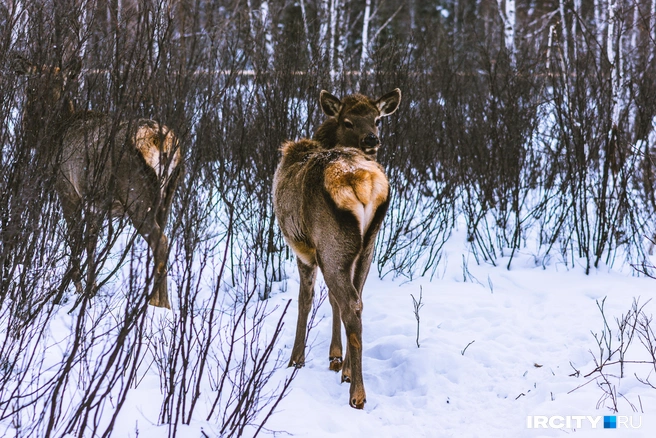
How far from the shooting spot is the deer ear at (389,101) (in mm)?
5637

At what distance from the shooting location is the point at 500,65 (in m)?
9.09

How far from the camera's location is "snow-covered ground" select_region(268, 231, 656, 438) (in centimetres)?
409

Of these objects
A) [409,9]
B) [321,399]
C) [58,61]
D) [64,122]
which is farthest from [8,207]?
[409,9]

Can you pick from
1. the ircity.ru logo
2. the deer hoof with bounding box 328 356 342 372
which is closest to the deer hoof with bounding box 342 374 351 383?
the deer hoof with bounding box 328 356 342 372

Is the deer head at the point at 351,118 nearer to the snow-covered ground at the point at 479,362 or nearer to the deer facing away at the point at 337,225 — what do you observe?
the deer facing away at the point at 337,225

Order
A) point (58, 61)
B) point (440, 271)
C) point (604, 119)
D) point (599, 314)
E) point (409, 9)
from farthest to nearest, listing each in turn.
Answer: point (409, 9) < point (604, 119) < point (440, 271) < point (599, 314) < point (58, 61)

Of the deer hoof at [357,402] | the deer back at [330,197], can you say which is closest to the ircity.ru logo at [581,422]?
the deer hoof at [357,402]

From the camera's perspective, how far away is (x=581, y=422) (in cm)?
399

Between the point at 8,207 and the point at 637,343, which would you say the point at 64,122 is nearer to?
the point at 8,207

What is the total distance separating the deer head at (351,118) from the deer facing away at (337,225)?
298mm

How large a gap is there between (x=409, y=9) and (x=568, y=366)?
3103 centimetres

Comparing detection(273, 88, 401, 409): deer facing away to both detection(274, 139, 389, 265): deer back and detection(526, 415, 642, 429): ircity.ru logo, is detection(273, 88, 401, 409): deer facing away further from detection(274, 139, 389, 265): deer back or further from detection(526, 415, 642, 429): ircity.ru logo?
detection(526, 415, 642, 429): ircity.ru logo

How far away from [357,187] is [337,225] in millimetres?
288

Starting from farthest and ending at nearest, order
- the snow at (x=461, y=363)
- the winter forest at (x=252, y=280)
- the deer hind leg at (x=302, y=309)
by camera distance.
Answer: the deer hind leg at (x=302, y=309) → the snow at (x=461, y=363) → the winter forest at (x=252, y=280)
